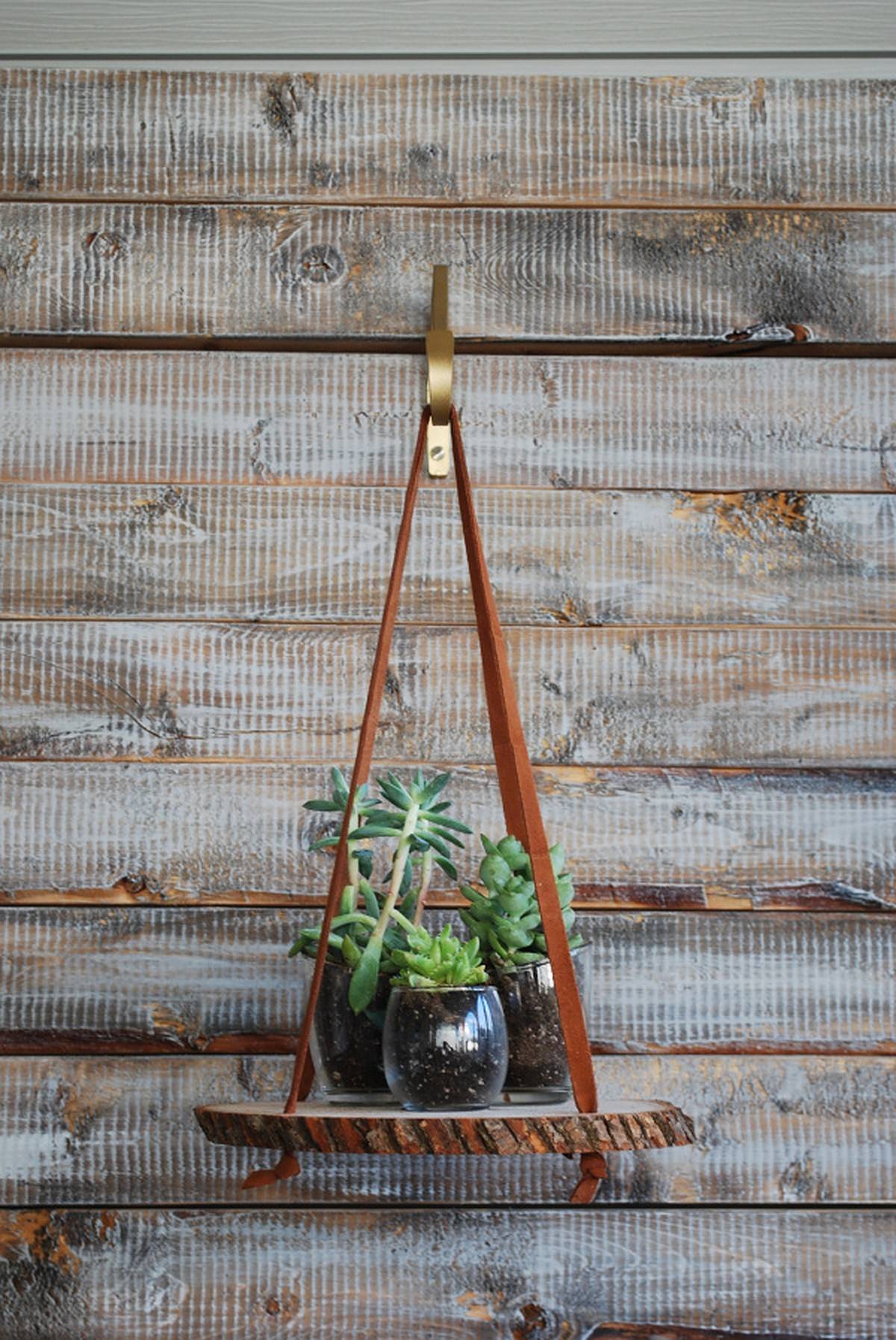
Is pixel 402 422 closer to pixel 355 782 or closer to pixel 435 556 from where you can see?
pixel 435 556

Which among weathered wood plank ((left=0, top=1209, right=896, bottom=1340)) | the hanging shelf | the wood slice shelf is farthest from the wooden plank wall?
the wood slice shelf

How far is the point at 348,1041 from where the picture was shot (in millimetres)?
966

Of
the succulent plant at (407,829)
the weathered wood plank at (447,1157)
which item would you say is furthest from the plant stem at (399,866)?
Result: the weathered wood plank at (447,1157)

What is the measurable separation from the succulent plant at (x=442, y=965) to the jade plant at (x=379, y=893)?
4cm

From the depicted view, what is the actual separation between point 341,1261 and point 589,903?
0.35m

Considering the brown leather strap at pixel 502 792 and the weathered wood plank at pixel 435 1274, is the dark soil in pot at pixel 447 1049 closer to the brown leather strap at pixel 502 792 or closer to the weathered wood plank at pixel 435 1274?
the brown leather strap at pixel 502 792

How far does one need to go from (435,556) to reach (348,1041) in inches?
17.5

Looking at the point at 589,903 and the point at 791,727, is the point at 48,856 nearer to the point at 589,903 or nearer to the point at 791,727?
the point at 589,903

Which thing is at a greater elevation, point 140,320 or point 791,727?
point 140,320

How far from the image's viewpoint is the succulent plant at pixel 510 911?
97cm

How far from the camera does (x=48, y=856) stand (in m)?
1.18

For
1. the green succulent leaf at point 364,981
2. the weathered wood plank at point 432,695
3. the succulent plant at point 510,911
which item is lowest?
the green succulent leaf at point 364,981

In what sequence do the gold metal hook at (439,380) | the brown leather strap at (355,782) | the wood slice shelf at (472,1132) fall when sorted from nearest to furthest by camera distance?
1. the wood slice shelf at (472,1132)
2. the brown leather strap at (355,782)
3. the gold metal hook at (439,380)

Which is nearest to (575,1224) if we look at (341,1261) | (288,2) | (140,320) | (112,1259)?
(341,1261)
